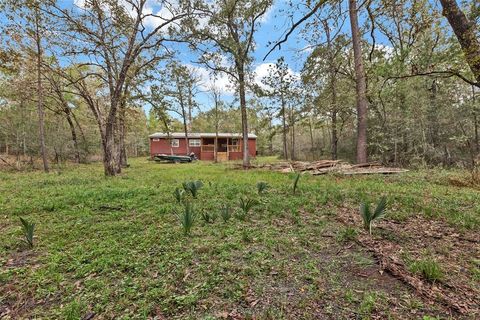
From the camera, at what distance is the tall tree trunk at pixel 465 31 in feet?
9.81

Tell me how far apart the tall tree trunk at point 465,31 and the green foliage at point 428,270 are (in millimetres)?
2692

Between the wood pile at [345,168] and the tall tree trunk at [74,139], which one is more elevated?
the tall tree trunk at [74,139]

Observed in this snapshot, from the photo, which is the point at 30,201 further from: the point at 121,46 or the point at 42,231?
the point at 121,46

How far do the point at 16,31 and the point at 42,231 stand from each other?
30.7 ft

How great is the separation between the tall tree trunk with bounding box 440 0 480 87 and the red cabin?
2046 centimetres

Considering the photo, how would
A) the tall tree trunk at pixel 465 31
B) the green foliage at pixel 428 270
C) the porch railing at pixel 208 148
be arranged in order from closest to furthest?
A: the green foliage at pixel 428 270 → the tall tree trunk at pixel 465 31 → the porch railing at pixel 208 148

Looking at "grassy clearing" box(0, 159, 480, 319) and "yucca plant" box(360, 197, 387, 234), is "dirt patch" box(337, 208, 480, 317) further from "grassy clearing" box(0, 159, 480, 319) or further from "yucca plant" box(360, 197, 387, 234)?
"yucca plant" box(360, 197, 387, 234)

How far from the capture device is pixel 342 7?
4.55 m

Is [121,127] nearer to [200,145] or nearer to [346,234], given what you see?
[200,145]

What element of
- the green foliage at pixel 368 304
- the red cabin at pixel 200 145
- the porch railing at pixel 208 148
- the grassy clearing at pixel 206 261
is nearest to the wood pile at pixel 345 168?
the grassy clearing at pixel 206 261

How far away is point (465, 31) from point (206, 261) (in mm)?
4534

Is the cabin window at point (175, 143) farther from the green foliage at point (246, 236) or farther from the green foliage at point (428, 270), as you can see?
the green foliage at point (428, 270)

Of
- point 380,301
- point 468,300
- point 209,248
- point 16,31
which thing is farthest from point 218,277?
point 16,31

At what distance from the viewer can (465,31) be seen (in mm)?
3045
